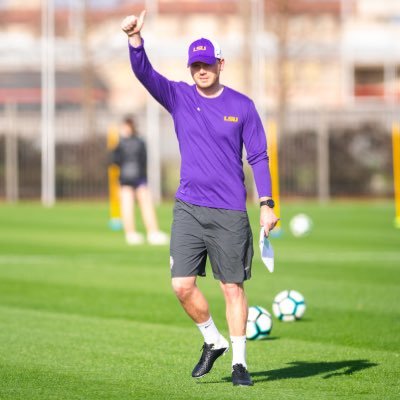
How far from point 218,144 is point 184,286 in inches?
40.0

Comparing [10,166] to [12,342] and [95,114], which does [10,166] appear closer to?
[95,114]

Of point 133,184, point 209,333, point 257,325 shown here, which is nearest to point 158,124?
point 133,184

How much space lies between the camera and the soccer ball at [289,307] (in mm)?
11555

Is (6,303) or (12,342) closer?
(12,342)

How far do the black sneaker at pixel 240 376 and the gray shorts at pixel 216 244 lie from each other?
60 centimetres

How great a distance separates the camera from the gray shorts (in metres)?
8.02

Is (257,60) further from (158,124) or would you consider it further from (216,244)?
(216,244)

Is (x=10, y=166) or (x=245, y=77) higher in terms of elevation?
(x=245, y=77)

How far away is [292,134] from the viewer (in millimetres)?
38562

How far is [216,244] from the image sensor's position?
26.5 feet

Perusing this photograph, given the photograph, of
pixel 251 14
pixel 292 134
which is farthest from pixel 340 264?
pixel 251 14

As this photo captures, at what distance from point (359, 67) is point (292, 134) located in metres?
28.6

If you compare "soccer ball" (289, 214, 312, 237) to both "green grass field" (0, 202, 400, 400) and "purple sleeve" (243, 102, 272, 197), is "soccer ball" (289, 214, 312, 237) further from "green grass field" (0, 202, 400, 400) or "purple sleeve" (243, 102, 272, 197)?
"purple sleeve" (243, 102, 272, 197)

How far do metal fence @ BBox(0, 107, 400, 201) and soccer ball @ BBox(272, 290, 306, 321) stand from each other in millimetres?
26319
